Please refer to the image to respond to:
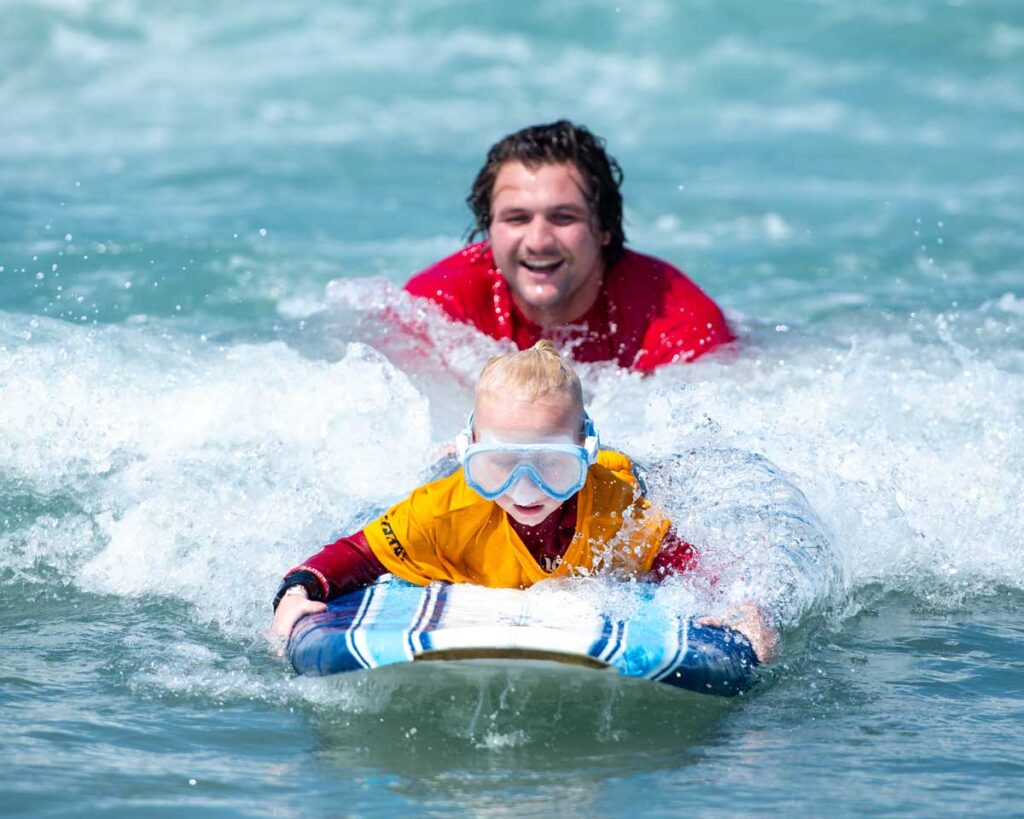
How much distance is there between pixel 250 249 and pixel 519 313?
11.3ft

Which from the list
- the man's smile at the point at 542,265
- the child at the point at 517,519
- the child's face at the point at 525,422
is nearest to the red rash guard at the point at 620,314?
the man's smile at the point at 542,265

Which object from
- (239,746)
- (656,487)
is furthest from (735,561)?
(239,746)

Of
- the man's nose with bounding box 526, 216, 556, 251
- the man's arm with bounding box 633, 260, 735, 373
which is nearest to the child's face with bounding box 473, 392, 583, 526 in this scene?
the man's nose with bounding box 526, 216, 556, 251

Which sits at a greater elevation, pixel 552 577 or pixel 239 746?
pixel 552 577

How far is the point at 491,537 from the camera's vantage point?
4.46m

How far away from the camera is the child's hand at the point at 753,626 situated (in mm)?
4289

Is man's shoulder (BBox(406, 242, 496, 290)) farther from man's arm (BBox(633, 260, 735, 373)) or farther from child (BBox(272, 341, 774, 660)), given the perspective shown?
child (BBox(272, 341, 774, 660))

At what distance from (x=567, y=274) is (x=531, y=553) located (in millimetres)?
2671

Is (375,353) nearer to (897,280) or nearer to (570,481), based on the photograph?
(570,481)

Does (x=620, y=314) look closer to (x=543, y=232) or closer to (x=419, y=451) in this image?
(x=543, y=232)

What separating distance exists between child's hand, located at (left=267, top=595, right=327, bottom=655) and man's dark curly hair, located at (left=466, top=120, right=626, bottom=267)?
3118mm

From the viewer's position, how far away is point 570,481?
4.17 meters

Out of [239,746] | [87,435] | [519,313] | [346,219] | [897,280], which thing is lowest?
[239,746]

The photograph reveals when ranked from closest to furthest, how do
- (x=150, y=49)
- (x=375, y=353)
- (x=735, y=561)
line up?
1. (x=735, y=561)
2. (x=375, y=353)
3. (x=150, y=49)
